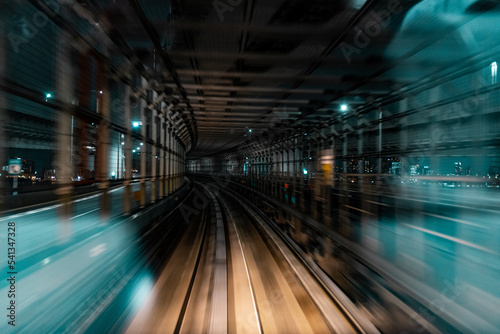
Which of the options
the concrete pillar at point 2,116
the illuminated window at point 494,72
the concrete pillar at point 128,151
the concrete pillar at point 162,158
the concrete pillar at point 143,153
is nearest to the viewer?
the concrete pillar at point 2,116

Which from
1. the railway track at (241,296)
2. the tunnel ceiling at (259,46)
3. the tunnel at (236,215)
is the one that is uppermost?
the tunnel ceiling at (259,46)

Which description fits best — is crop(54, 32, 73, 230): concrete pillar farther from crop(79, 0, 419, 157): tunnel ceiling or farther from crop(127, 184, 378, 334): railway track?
crop(127, 184, 378, 334): railway track

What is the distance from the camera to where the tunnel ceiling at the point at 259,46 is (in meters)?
5.46

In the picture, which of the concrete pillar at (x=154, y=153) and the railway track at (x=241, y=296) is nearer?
the railway track at (x=241, y=296)

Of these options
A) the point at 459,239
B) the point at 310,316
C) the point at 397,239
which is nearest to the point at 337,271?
the point at 310,316

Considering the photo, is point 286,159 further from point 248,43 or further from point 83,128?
point 83,128

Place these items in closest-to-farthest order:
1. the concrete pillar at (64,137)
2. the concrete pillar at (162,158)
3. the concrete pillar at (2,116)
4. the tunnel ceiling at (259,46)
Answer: the concrete pillar at (2,116), the concrete pillar at (64,137), the tunnel ceiling at (259,46), the concrete pillar at (162,158)

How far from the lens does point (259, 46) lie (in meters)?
7.30

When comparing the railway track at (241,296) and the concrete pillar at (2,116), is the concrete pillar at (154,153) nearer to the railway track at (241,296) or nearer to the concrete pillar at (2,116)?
the railway track at (241,296)

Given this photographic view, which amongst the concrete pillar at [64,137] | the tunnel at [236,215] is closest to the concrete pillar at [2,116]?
the tunnel at [236,215]

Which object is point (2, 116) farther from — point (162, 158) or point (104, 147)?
point (162, 158)

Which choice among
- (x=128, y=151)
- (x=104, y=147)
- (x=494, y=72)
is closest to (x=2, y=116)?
(x=104, y=147)

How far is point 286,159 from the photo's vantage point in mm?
25672

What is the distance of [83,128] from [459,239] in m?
8.61
